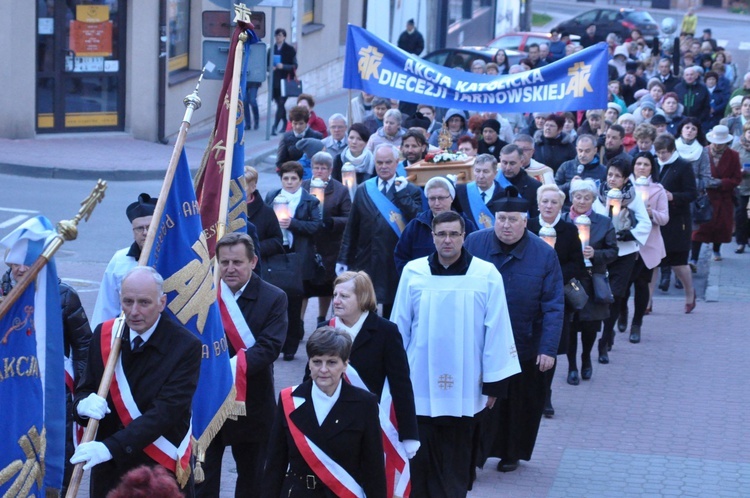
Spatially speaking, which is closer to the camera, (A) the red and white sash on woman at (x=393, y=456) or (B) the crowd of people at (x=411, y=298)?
(B) the crowd of people at (x=411, y=298)

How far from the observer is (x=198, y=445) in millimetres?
6383

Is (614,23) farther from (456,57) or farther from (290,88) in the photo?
(290,88)

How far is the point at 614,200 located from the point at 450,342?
4.29 metres

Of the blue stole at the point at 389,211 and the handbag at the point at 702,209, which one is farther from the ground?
the blue stole at the point at 389,211

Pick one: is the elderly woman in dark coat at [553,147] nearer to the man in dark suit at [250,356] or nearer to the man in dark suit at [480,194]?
the man in dark suit at [480,194]

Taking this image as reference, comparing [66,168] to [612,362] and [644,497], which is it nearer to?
[612,362]

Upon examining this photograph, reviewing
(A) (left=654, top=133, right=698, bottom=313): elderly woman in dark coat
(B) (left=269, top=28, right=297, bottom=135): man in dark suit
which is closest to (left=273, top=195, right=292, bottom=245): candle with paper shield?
(A) (left=654, top=133, right=698, bottom=313): elderly woman in dark coat

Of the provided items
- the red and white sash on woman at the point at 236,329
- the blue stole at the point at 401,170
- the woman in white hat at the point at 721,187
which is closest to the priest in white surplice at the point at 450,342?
the red and white sash on woman at the point at 236,329

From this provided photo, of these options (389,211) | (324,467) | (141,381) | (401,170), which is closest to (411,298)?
(324,467)

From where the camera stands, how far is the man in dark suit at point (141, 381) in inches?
213

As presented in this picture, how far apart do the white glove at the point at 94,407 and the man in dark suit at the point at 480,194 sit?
17.9ft

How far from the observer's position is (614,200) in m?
11.2

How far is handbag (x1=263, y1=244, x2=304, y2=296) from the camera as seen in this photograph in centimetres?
1029

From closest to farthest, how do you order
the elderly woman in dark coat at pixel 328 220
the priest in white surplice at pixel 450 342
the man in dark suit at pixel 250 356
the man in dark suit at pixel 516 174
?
the man in dark suit at pixel 250 356 → the priest in white surplice at pixel 450 342 → the man in dark suit at pixel 516 174 → the elderly woman in dark coat at pixel 328 220
